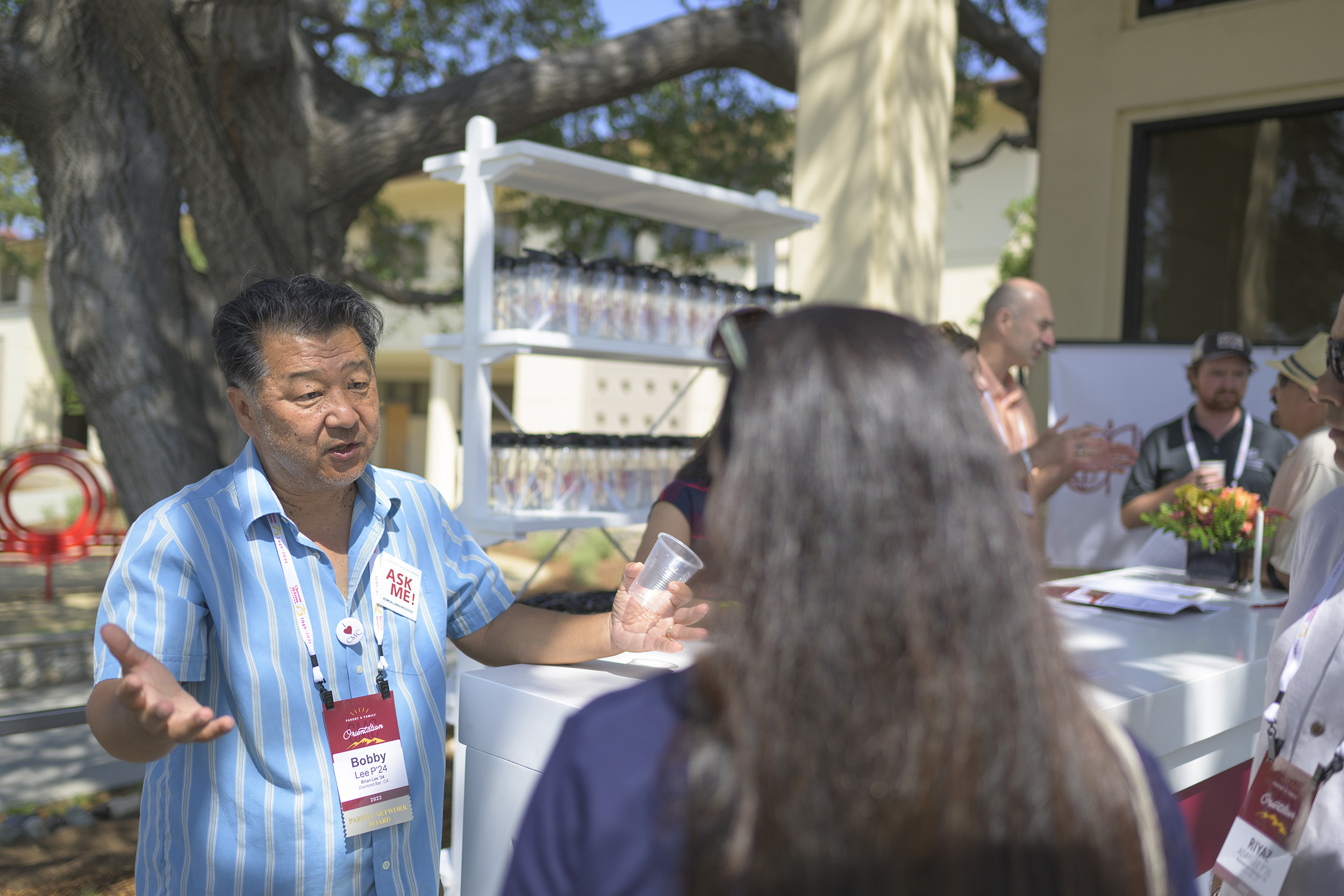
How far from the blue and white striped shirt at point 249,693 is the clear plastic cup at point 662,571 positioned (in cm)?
45

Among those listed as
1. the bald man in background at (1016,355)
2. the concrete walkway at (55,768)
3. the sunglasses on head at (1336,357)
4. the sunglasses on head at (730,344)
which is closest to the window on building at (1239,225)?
the bald man in background at (1016,355)

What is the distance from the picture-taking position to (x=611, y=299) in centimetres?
382

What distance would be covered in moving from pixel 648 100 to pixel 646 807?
852cm

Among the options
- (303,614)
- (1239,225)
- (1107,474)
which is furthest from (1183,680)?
(1239,225)

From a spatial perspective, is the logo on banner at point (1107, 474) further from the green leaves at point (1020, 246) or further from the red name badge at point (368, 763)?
the green leaves at point (1020, 246)

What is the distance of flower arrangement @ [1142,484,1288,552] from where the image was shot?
10.6ft

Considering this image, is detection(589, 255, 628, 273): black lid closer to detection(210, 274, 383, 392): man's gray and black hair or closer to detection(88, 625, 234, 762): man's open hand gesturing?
detection(210, 274, 383, 392): man's gray and black hair

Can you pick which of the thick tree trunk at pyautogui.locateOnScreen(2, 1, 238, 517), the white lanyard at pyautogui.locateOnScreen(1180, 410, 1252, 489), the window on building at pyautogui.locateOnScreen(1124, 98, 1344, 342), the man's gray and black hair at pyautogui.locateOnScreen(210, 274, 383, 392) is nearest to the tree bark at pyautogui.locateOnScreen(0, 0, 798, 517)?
the thick tree trunk at pyautogui.locateOnScreen(2, 1, 238, 517)

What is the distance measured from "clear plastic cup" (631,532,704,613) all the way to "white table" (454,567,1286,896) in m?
0.18

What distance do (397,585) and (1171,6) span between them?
6754mm

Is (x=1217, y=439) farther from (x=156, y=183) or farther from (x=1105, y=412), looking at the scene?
(x=156, y=183)

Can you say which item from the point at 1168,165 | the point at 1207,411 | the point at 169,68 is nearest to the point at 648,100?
the point at 1168,165

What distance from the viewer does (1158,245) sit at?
21.8ft

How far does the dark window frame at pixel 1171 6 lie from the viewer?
6277 mm
